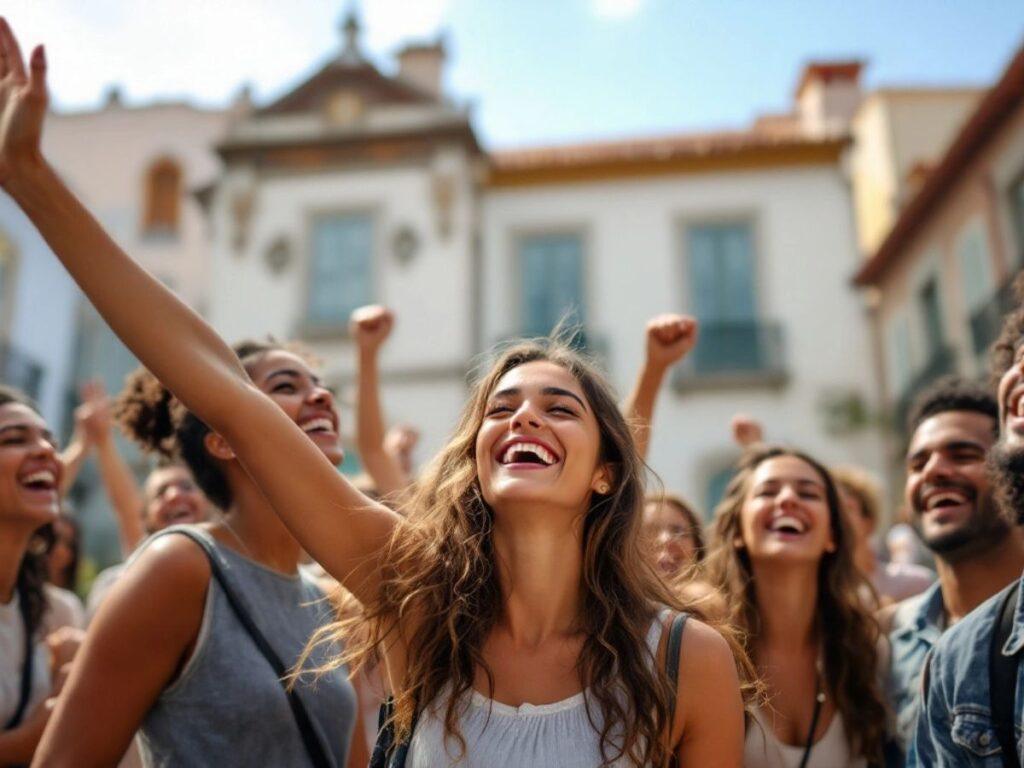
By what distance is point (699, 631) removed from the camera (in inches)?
91.1

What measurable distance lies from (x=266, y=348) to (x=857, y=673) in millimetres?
2364

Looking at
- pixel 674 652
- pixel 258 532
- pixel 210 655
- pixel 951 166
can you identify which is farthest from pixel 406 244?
pixel 674 652

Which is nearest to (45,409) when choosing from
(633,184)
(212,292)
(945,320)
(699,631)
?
(212,292)

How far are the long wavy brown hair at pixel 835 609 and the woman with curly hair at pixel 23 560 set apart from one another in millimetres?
2266

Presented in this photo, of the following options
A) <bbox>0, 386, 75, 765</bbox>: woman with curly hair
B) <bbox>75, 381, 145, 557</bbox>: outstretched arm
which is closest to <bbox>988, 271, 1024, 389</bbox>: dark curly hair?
<bbox>0, 386, 75, 765</bbox>: woman with curly hair

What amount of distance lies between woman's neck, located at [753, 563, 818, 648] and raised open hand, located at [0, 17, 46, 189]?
9.38 ft

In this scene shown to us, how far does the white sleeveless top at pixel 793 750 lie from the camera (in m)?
3.13

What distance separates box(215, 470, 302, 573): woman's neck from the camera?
9.53 feet

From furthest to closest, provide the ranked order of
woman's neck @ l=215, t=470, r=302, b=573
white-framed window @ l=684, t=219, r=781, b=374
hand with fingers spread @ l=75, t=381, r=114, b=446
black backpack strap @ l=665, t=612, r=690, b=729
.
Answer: white-framed window @ l=684, t=219, r=781, b=374 → hand with fingers spread @ l=75, t=381, r=114, b=446 → woman's neck @ l=215, t=470, r=302, b=573 → black backpack strap @ l=665, t=612, r=690, b=729

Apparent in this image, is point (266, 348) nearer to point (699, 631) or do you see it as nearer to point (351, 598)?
point (351, 598)

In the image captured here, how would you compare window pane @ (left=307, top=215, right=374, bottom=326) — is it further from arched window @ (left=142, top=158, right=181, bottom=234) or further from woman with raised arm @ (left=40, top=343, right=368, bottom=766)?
woman with raised arm @ (left=40, top=343, right=368, bottom=766)

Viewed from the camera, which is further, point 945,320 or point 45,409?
point 45,409

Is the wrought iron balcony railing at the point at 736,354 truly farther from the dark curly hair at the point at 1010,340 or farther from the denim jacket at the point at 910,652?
the dark curly hair at the point at 1010,340

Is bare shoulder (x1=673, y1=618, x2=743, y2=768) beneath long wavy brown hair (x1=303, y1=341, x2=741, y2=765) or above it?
beneath
